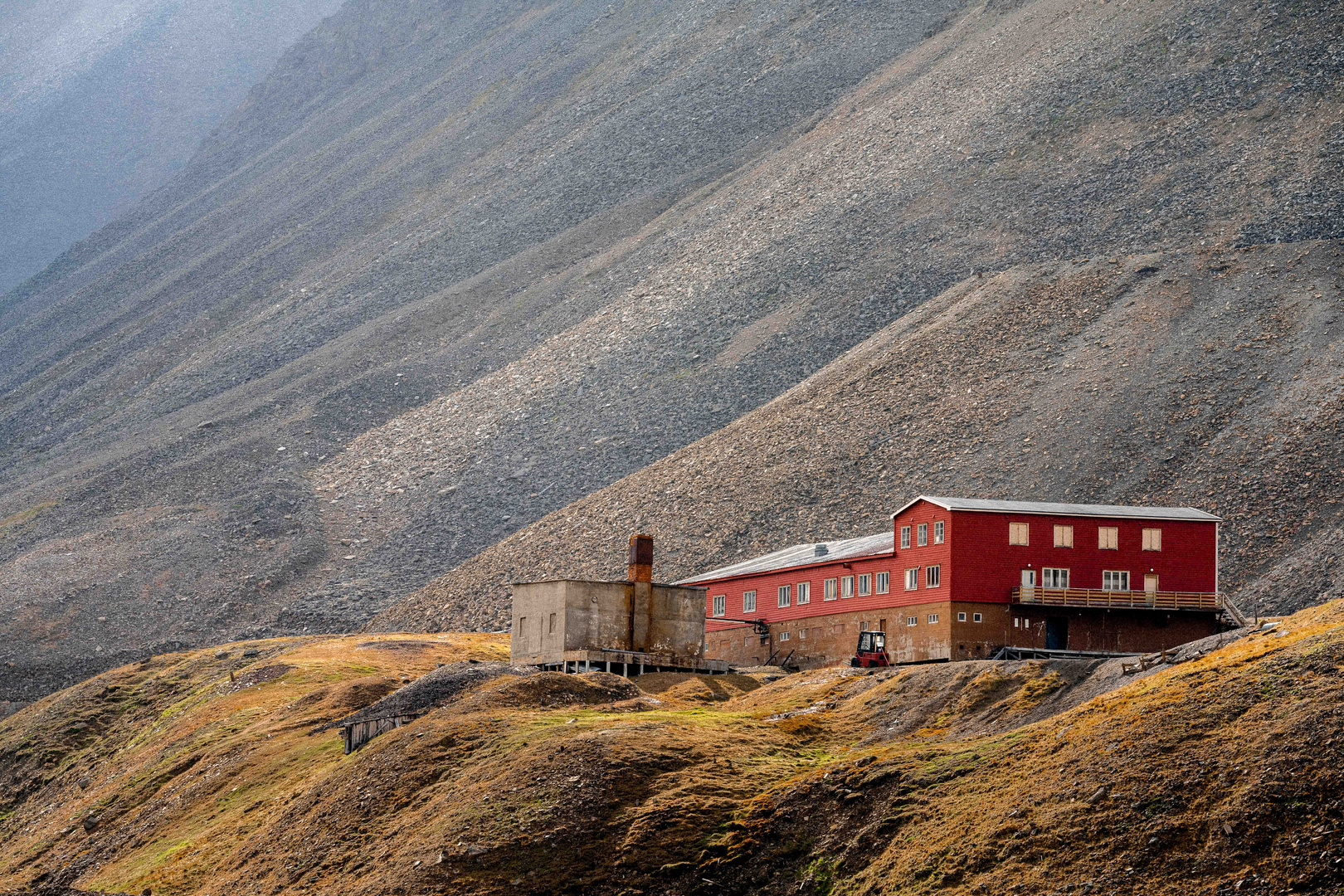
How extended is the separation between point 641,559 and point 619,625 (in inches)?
90.1

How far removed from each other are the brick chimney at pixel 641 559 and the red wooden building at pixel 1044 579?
7.97m

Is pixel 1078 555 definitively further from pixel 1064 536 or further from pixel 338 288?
pixel 338 288

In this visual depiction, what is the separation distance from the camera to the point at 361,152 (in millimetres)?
153250

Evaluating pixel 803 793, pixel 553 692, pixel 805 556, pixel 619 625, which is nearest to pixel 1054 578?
pixel 805 556

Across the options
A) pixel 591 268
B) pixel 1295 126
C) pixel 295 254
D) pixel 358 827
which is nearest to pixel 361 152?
pixel 295 254

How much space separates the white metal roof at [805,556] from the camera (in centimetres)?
4794

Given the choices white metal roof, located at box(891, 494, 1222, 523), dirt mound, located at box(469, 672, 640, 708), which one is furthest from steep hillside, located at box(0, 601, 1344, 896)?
white metal roof, located at box(891, 494, 1222, 523)

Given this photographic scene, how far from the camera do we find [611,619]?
41.8 m

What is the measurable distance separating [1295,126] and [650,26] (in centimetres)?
8178

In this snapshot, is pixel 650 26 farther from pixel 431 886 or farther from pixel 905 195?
pixel 431 886

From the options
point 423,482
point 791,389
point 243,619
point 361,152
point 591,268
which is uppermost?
point 361,152

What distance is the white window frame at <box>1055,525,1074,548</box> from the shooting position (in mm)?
42406

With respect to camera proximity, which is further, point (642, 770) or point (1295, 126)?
point (1295, 126)

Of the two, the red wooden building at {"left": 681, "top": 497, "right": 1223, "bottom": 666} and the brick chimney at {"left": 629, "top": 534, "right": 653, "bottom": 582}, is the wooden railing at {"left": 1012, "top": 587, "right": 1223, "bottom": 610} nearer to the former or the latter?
the red wooden building at {"left": 681, "top": 497, "right": 1223, "bottom": 666}
